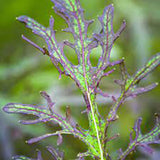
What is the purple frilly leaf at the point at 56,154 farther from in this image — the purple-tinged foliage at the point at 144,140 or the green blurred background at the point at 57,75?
the green blurred background at the point at 57,75

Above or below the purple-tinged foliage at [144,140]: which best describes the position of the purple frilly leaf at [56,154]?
below

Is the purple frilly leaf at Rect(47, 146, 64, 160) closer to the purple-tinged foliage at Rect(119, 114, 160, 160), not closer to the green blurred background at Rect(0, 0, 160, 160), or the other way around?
the purple-tinged foliage at Rect(119, 114, 160, 160)

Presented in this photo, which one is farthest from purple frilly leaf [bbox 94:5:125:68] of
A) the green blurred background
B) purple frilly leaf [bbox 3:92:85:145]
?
the green blurred background

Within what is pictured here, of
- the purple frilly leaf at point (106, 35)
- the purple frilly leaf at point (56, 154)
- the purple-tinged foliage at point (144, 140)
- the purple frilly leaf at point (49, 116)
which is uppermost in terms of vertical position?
the purple frilly leaf at point (106, 35)

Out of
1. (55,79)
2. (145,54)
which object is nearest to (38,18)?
(55,79)

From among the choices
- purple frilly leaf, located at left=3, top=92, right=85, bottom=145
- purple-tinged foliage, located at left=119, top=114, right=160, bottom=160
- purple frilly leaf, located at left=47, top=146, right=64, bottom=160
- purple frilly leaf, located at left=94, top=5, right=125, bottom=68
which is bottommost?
purple frilly leaf, located at left=47, top=146, right=64, bottom=160

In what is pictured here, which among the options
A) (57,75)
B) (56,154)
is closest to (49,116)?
(56,154)

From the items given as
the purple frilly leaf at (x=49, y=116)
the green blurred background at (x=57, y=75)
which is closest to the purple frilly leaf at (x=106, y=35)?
the purple frilly leaf at (x=49, y=116)

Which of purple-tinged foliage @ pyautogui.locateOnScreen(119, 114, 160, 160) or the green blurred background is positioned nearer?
purple-tinged foliage @ pyautogui.locateOnScreen(119, 114, 160, 160)

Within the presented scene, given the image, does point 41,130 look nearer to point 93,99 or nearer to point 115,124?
point 115,124
